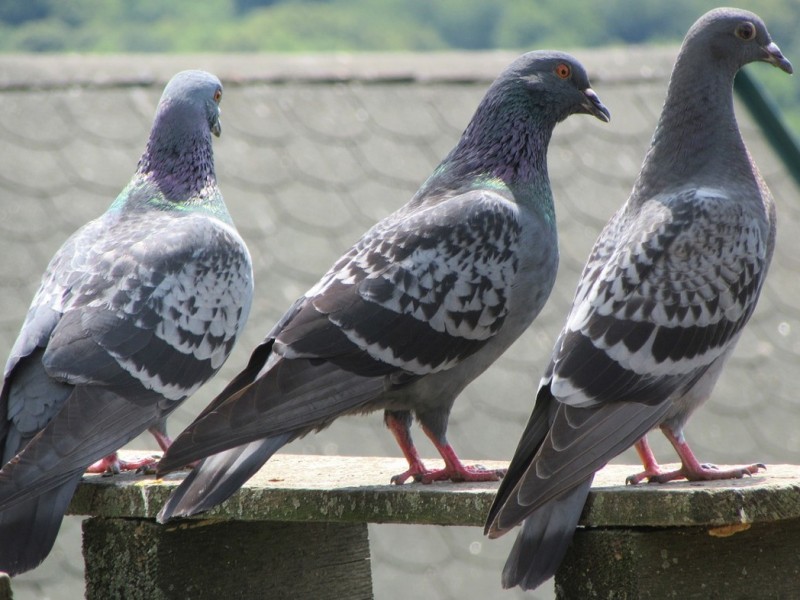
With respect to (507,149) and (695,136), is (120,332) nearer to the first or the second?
(507,149)

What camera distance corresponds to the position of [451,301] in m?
4.84

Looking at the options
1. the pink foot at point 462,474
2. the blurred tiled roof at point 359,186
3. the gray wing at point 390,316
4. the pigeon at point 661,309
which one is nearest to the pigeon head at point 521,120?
the gray wing at point 390,316

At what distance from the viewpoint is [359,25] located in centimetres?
2364

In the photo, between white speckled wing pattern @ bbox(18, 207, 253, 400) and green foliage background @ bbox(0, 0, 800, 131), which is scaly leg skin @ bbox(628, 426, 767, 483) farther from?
green foliage background @ bbox(0, 0, 800, 131)

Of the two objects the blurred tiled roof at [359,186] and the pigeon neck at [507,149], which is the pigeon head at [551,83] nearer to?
the pigeon neck at [507,149]

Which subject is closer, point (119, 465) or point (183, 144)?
point (119, 465)

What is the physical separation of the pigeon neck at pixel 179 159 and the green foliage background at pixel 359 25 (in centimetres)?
1301

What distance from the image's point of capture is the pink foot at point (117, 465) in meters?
5.02

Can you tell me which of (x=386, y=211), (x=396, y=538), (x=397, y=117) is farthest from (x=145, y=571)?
(x=397, y=117)

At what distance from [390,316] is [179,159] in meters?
1.72

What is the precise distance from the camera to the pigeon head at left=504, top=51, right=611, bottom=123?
5.43 m

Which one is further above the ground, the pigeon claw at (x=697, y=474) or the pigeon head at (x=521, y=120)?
the pigeon head at (x=521, y=120)

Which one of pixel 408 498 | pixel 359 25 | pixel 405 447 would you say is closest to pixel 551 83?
pixel 405 447

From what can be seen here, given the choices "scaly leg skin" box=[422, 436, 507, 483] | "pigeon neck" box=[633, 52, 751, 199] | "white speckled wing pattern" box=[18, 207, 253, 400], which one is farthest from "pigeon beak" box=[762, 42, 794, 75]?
"white speckled wing pattern" box=[18, 207, 253, 400]
